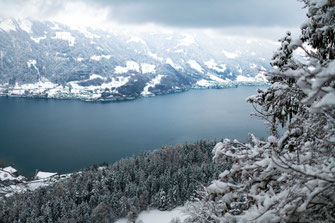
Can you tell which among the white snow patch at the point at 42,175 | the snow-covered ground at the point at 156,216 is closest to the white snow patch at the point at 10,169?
the white snow patch at the point at 42,175

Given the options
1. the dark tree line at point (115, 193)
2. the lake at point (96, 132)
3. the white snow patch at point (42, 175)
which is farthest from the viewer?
the lake at point (96, 132)

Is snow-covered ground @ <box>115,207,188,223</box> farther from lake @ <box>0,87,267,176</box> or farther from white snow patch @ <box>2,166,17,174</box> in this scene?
white snow patch @ <box>2,166,17,174</box>

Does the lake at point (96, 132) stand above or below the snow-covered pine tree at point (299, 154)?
below

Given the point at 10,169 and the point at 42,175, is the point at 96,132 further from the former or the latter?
the point at 42,175

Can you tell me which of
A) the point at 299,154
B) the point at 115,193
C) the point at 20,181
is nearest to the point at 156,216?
the point at 115,193

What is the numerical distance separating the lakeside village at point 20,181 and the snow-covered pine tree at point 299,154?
49.7 m

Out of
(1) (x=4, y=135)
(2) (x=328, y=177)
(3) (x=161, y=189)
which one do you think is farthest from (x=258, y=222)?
(1) (x=4, y=135)

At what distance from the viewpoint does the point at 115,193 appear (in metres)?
41.9

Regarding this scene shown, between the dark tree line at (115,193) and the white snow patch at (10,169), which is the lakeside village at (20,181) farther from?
the dark tree line at (115,193)

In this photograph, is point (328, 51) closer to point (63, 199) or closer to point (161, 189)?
point (161, 189)

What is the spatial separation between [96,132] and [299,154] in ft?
266

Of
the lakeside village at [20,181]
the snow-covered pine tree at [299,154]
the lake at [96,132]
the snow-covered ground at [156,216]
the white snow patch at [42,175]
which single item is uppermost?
the snow-covered pine tree at [299,154]

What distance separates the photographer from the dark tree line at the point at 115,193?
35625mm

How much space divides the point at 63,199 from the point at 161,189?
1537cm
